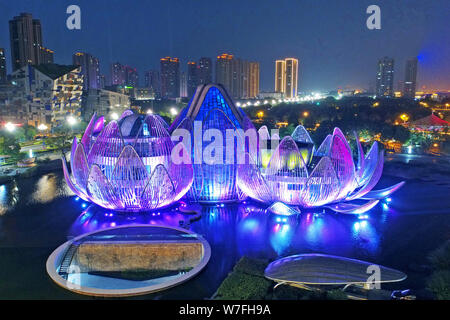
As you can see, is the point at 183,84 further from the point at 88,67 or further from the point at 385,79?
the point at 385,79

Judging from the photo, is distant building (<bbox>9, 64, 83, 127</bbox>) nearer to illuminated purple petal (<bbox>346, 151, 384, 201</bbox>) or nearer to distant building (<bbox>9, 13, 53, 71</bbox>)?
distant building (<bbox>9, 13, 53, 71</bbox>)

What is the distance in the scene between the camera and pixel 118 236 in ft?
51.7

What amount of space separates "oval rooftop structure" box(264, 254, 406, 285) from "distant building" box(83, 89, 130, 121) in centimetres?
5530

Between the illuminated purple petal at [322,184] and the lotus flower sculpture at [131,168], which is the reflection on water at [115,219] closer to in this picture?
the lotus flower sculpture at [131,168]

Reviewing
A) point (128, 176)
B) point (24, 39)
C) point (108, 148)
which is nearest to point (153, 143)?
point (108, 148)

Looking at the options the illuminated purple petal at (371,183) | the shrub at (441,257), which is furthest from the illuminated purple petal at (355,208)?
the shrub at (441,257)

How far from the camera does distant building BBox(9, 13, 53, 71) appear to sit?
72.8 m

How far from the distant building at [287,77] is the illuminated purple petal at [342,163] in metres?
98.9

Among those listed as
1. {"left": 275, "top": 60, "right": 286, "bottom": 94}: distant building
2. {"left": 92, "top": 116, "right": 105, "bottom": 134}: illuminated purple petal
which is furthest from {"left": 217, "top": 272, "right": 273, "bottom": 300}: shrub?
{"left": 275, "top": 60, "right": 286, "bottom": 94}: distant building

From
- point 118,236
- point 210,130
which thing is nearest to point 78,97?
point 210,130

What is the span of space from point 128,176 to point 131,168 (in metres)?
0.44

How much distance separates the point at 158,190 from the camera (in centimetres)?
1848

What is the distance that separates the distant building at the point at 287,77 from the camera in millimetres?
115188

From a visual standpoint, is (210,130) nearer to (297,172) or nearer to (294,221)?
(297,172)
